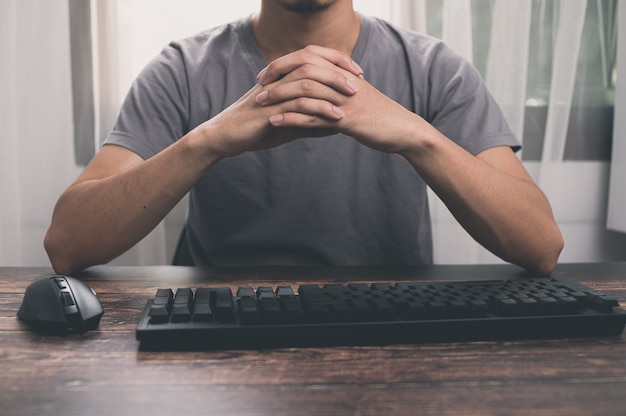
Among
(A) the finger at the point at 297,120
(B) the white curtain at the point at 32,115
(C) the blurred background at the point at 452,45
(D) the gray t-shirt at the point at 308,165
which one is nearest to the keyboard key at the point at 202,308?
(A) the finger at the point at 297,120

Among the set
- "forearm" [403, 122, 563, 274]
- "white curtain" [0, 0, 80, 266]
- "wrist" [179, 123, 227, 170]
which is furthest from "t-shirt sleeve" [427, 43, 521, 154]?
"white curtain" [0, 0, 80, 266]

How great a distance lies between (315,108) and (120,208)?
1.19 ft

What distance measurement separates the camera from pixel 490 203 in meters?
0.95

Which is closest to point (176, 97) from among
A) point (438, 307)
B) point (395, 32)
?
point (395, 32)

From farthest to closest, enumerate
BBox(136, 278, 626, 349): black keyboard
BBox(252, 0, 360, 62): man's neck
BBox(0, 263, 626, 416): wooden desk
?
BBox(252, 0, 360, 62): man's neck < BBox(136, 278, 626, 349): black keyboard < BBox(0, 263, 626, 416): wooden desk

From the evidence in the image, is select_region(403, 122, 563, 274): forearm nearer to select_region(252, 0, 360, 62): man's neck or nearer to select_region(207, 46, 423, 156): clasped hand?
select_region(207, 46, 423, 156): clasped hand

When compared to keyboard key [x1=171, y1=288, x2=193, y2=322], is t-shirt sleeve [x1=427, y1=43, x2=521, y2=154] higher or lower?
higher

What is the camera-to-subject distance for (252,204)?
1189mm

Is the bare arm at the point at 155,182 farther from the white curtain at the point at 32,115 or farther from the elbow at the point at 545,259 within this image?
the white curtain at the point at 32,115

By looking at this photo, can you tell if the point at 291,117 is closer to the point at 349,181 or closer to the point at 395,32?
the point at 349,181

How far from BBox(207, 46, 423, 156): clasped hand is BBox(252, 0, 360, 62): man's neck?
13.4 inches

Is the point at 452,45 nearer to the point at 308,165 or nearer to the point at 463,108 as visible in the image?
the point at 463,108

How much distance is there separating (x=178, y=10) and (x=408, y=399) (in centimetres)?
141

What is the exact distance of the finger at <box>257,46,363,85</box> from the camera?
890 millimetres
